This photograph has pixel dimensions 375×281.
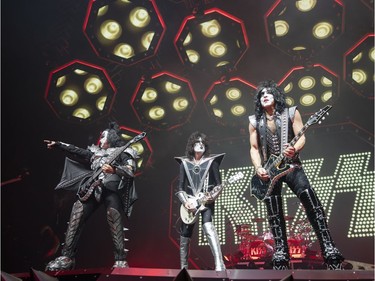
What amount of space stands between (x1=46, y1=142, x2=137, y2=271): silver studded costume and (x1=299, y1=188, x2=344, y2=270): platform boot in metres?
2.20

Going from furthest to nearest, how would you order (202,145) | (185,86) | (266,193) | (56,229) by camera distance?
(185,86) < (56,229) < (202,145) < (266,193)

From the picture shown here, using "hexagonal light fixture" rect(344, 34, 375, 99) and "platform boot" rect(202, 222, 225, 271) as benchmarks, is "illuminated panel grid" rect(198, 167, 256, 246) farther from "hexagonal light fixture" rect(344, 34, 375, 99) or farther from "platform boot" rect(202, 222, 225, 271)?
"platform boot" rect(202, 222, 225, 271)

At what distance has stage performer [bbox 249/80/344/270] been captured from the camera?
3711 mm

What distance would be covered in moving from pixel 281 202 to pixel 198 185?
3.74 feet

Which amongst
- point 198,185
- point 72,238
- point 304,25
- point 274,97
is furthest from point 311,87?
point 72,238

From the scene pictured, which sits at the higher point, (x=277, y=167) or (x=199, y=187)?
(x=277, y=167)

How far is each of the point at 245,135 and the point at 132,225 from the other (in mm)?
2745

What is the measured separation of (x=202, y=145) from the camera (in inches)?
205

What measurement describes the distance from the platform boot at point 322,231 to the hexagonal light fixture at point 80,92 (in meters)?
5.32

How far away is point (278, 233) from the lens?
12.8ft

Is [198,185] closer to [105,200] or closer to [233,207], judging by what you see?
[105,200]

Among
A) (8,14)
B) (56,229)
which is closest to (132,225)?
(56,229)

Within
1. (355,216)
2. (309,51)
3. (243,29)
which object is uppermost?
(243,29)

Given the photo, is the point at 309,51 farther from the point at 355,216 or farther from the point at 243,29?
the point at 355,216
